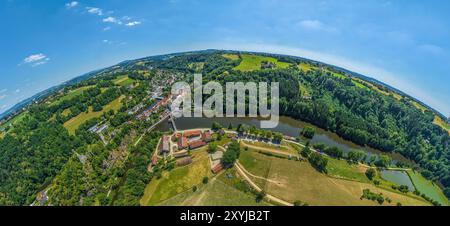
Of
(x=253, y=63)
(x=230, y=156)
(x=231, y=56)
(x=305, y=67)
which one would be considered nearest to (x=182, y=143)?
(x=230, y=156)

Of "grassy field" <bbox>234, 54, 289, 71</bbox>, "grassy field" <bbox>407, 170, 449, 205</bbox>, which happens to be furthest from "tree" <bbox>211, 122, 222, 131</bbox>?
"grassy field" <bbox>234, 54, 289, 71</bbox>

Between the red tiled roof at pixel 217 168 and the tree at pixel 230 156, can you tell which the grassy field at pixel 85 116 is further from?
the tree at pixel 230 156

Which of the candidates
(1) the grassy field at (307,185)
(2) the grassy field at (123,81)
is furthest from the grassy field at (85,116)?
(1) the grassy field at (307,185)

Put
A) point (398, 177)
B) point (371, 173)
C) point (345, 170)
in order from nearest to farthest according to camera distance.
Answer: point (371, 173) → point (345, 170) → point (398, 177)

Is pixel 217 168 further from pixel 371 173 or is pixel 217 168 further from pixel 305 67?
pixel 305 67
